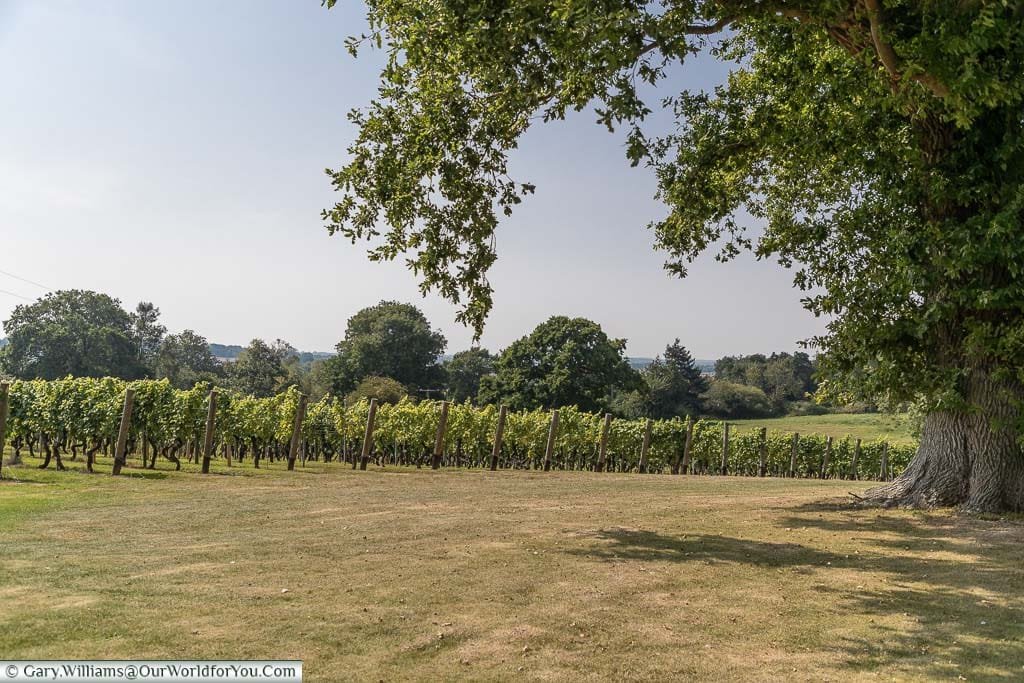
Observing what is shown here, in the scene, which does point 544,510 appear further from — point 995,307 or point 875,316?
point 995,307

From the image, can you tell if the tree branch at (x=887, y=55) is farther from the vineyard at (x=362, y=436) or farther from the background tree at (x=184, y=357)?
the background tree at (x=184, y=357)

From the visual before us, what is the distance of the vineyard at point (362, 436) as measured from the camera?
18.5m

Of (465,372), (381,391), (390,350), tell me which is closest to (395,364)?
(390,350)

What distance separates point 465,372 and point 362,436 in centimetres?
6670

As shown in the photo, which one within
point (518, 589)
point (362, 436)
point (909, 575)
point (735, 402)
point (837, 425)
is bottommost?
point (362, 436)

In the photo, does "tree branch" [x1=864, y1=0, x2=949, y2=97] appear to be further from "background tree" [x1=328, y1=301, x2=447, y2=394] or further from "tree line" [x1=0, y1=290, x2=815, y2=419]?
"background tree" [x1=328, y1=301, x2=447, y2=394]

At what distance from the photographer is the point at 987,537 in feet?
29.2

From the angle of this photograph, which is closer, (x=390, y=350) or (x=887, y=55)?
(x=887, y=55)

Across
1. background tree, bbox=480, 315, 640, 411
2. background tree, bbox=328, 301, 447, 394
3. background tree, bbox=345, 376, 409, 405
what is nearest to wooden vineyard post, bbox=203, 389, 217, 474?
background tree, bbox=480, 315, 640, 411

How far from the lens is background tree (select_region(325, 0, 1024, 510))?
8.33m

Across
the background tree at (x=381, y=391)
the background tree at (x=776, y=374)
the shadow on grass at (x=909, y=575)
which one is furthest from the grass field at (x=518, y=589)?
the background tree at (x=776, y=374)

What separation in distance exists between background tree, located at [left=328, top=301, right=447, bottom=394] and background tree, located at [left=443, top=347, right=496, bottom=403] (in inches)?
104

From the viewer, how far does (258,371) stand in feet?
328

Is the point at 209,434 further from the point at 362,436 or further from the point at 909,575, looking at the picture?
the point at 909,575
